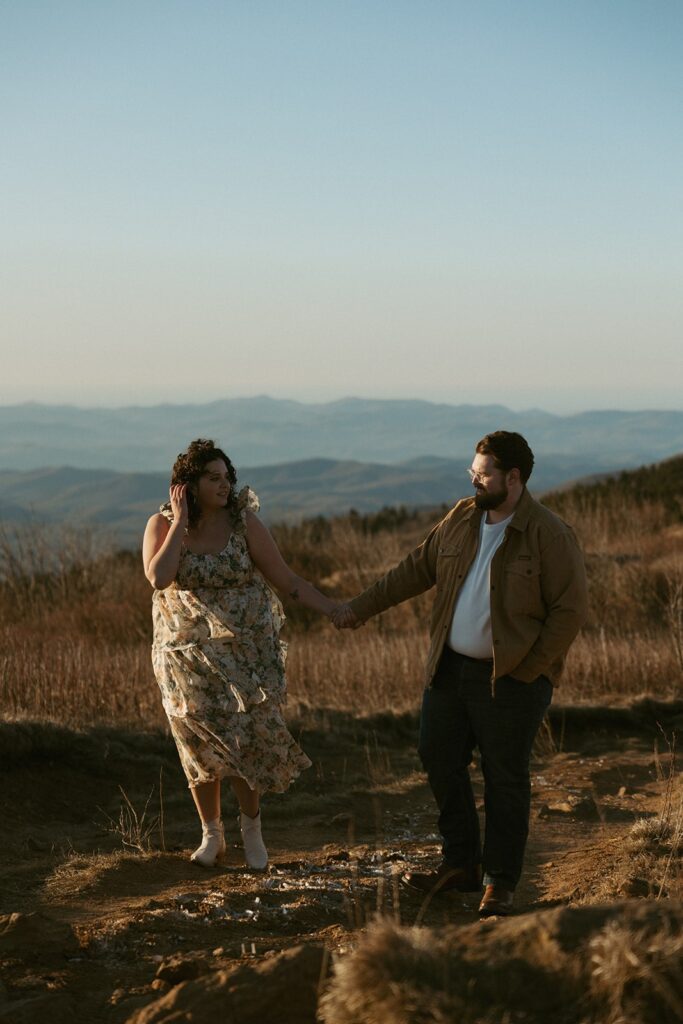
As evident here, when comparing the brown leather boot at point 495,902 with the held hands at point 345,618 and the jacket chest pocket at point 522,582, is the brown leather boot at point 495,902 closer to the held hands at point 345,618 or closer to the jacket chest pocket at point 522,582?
the jacket chest pocket at point 522,582

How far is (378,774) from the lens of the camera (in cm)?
967

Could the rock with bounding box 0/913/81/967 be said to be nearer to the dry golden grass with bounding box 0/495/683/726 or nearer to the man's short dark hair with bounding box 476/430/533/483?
the man's short dark hair with bounding box 476/430/533/483

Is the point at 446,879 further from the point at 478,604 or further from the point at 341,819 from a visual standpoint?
the point at 341,819

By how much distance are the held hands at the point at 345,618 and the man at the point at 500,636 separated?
762 mm

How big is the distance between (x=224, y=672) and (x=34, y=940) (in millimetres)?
1812

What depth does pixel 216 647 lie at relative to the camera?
6398 millimetres

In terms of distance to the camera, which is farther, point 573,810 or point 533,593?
point 573,810

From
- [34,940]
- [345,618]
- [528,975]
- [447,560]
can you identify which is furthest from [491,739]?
[528,975]

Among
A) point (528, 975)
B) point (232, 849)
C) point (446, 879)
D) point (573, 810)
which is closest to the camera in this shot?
point (528, 975)

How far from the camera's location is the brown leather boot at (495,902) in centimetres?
557

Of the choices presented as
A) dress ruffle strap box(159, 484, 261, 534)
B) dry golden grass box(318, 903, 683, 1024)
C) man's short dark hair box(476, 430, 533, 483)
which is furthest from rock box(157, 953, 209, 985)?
dress ruffle strap box(159, 484, 261, 534)

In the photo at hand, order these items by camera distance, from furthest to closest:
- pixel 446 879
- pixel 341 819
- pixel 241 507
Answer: pixel 341 819 < pixel 241 507 < pixel 446 879

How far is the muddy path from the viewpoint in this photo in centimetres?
471

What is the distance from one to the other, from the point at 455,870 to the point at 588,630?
11.2m
